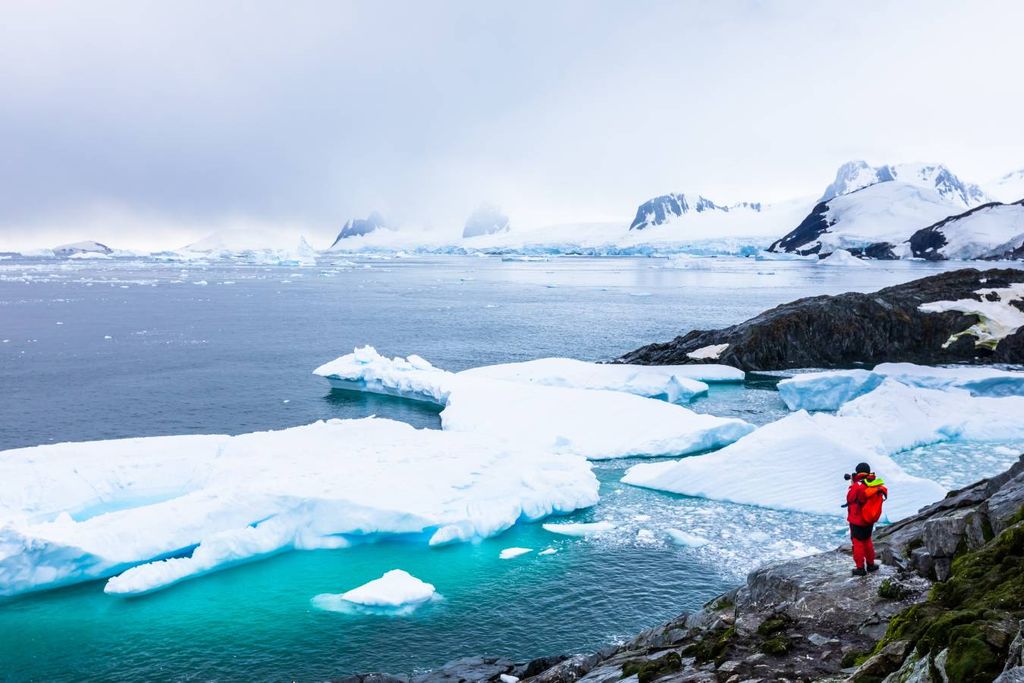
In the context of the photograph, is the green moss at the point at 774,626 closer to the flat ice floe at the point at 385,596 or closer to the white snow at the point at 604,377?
the flat ice floe at the point at 385,596

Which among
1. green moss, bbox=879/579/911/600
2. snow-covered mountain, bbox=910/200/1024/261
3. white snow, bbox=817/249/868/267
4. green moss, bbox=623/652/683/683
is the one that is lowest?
green moss, bbox=623/652/683/683

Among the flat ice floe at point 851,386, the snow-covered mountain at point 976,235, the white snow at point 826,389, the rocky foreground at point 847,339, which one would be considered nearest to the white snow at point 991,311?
the rocky foreground at point 847,339

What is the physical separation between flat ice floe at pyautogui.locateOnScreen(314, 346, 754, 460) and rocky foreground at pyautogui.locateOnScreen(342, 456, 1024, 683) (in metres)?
13.2

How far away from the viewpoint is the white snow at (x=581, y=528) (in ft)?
60.7

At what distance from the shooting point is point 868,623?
925 cm

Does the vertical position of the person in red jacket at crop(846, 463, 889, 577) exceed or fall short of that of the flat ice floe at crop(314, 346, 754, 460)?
it exceeds it

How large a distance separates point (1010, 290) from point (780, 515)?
35.6 meters

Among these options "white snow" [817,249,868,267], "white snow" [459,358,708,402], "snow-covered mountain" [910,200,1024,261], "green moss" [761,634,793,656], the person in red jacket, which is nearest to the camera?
"green moss" [761,634,793,656]

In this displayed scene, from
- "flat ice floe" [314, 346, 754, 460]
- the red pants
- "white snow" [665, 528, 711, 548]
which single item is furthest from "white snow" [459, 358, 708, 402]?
the red pants

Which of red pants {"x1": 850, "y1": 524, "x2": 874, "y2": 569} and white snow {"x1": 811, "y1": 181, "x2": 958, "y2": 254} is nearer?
red pants {"x1": 850, "y1": 524, "x2": 874, "y2": 569}

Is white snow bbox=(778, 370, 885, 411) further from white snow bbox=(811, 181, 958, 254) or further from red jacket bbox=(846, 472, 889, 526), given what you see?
white snow bbox=(811, 181, 958, 254)

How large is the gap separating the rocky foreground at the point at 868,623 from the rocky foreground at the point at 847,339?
2920 cm

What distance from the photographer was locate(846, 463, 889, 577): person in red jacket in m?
10.2

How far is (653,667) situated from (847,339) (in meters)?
37.9
